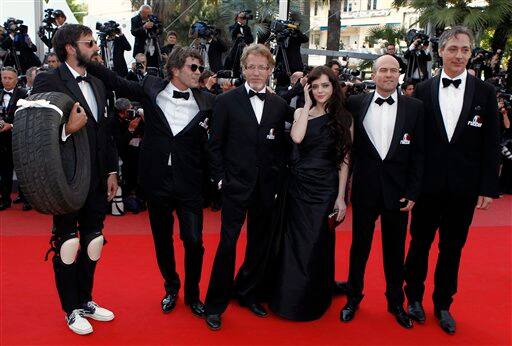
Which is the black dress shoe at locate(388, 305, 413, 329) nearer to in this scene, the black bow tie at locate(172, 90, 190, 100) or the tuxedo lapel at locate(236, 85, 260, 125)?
the tuxedo lapel at locate(236, 85, 260, 125)

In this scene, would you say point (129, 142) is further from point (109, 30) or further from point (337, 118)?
point (337, 118)

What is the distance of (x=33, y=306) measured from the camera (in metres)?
3.43

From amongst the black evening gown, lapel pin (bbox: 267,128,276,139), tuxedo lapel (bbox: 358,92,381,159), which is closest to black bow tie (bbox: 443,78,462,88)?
tuxedo lapel (bbox: 358,92,381,159)

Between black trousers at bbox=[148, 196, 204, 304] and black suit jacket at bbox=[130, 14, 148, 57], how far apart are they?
5.74 meters

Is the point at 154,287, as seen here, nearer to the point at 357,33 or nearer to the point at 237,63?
the point at 237,63

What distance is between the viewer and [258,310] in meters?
3.43

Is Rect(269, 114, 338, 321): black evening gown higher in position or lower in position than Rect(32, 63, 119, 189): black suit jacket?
lower

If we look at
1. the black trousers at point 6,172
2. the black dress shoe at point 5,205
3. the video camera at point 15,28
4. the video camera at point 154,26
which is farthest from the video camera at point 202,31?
the black dress shoe at point 5,205

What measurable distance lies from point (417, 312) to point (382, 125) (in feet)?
4.07

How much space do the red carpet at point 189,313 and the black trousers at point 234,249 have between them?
142mm

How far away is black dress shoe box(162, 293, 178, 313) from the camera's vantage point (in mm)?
3410

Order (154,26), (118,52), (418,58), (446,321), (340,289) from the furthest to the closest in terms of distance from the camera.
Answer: (418,58)
(154,26)
(118,52)
(340,289)
(446,321)

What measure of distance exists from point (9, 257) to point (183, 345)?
7.17 feet

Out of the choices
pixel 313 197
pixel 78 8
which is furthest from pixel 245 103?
pixel 78 8
